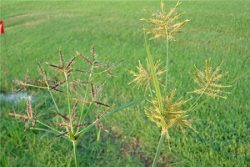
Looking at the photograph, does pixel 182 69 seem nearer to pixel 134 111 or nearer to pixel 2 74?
pixel 134 111

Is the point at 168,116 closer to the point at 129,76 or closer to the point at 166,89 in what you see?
the point at 166,89

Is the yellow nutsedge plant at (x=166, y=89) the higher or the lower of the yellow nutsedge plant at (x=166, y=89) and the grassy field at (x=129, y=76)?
the higher

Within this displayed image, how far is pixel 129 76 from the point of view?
15.5 feet

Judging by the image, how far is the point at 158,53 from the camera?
5586mm

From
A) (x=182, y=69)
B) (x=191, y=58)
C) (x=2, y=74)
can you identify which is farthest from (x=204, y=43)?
(x=2, y=74)

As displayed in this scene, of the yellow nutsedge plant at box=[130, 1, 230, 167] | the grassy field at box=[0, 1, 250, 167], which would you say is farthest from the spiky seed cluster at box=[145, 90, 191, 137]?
the grassy field at box=[0, 1, 250, 167]

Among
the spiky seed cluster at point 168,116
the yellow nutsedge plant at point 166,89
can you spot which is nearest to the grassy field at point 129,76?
the yellow nutsedge plant at point 166,89

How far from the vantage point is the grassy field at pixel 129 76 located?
3.04 m

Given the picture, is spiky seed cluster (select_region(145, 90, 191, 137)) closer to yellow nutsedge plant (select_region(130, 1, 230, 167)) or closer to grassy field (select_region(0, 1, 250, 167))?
yellow nutsedge plant (select_region(130, 1, 230, 167))

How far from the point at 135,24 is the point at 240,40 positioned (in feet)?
7.99

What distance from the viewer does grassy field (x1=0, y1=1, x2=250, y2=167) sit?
3.04 meters

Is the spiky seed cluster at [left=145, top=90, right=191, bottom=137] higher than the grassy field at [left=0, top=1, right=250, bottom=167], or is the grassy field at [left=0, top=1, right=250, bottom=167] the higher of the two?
the spiky seed cluster at [left=145, top=90, right=191, bottom=137]

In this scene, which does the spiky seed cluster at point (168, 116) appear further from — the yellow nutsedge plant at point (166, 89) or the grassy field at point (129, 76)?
the grassy field at point (129, 76)

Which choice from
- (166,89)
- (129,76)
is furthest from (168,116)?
(129,76)
